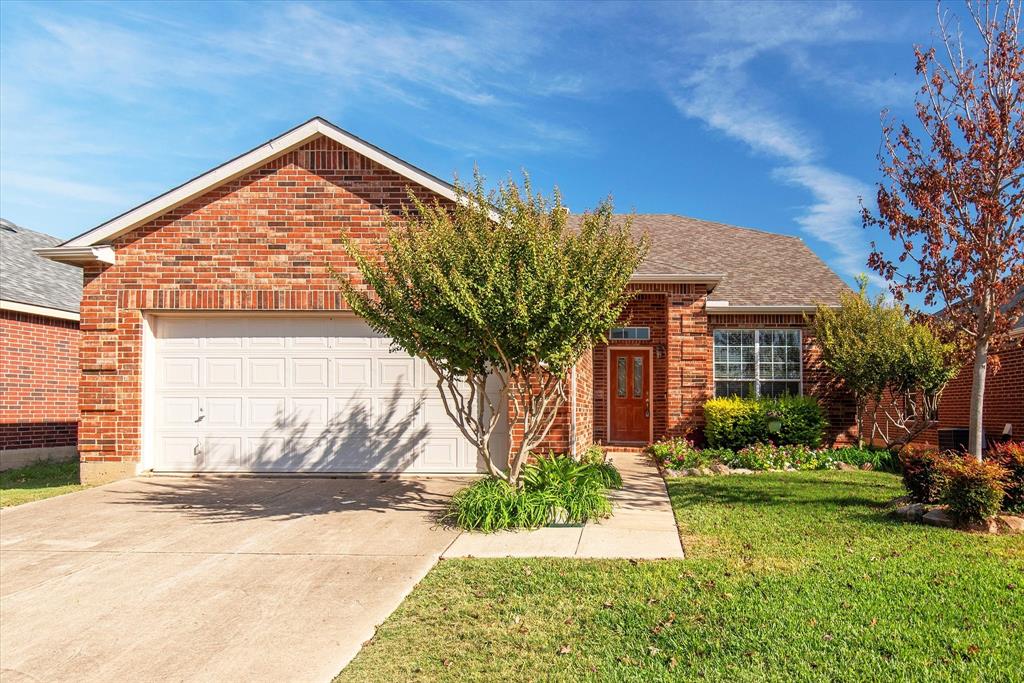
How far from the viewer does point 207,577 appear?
21.2ft

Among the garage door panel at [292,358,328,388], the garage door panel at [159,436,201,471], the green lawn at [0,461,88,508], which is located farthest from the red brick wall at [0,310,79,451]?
the garage door panel at [292,358,328,388]

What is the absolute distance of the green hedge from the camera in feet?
46.3

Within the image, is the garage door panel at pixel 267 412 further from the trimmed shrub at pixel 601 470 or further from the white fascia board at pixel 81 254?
the trimmed shrub at pixel 601 470

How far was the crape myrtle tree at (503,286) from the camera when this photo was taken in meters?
7.62

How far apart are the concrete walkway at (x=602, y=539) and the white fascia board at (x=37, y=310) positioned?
11.6 m

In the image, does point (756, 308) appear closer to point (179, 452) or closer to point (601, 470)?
point (601, 470)

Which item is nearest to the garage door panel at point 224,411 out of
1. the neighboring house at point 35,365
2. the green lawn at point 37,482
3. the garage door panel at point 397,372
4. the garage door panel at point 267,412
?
the garage door panel at point 267,412

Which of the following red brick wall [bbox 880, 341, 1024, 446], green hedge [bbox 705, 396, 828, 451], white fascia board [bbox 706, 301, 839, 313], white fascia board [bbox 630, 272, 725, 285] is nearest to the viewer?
white fascia board [bbox 630, 272, 725, 285]

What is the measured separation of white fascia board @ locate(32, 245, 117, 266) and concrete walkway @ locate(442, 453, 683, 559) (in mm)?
7245

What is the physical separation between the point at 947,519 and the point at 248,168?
1036 centimetres

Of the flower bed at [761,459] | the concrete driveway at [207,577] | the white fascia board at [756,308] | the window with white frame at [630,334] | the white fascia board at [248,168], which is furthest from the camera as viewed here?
the window with white frame at [630,334]

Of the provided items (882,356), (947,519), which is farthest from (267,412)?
(882,356)

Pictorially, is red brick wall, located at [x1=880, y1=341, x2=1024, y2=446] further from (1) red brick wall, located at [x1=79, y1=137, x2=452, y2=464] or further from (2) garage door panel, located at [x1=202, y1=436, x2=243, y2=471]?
(2) garage door panel, located at [x1=202, y1=436, x2=243, y2=471]

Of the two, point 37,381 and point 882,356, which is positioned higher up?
point 882,356
